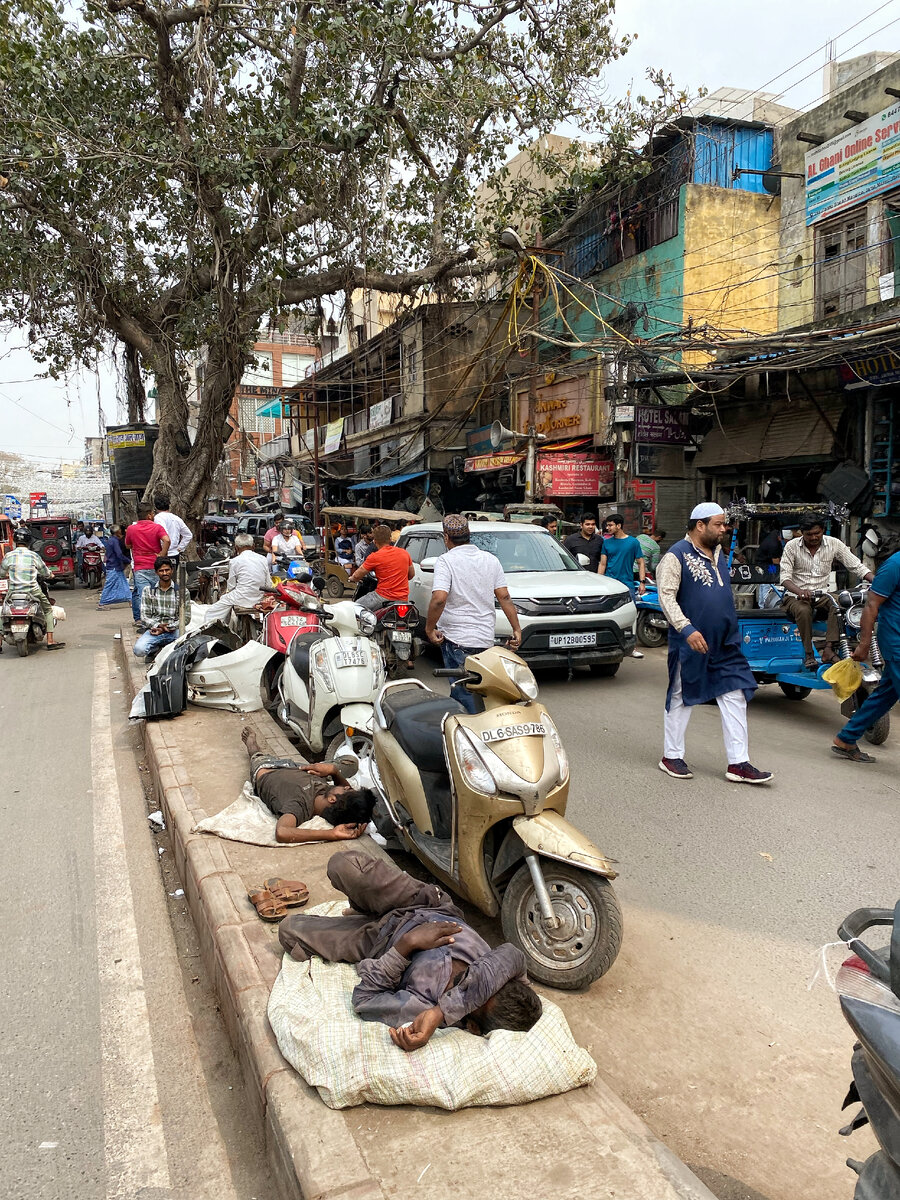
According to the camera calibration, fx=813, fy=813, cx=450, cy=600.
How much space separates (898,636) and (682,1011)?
11.2 ft

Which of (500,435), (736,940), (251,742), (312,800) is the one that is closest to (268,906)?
(312,800)

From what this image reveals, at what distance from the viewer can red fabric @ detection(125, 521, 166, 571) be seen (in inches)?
440

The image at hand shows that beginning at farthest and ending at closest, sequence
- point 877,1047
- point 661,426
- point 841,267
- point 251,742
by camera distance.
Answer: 1. point 661,426
2. point 841,267
3. point 251,742
4. point 877,1047

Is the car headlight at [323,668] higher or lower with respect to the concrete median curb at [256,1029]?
higher

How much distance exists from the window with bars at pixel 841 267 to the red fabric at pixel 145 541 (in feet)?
36.1

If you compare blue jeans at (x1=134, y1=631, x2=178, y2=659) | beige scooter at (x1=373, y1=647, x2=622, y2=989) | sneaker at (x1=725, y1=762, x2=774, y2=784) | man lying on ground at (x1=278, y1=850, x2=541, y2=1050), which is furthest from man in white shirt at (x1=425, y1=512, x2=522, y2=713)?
blue jeans at (x1=134, y1=631, x2=178, y2=659)

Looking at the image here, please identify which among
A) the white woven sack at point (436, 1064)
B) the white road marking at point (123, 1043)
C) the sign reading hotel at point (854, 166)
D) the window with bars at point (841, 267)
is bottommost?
the white road marking at point (123, 1043)

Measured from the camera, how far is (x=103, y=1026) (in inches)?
121

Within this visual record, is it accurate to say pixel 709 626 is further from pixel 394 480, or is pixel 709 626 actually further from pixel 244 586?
pixel 394 480

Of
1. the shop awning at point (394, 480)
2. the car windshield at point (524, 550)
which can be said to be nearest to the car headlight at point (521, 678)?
the car windshield at point (524, 550)

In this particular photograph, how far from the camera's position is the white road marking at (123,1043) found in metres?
2.40

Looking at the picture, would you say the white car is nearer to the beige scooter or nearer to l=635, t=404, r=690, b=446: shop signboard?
the beige scooter

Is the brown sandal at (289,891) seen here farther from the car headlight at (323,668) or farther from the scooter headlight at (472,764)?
the car headlight at (323,668)

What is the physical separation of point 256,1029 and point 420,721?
1.57 metres
